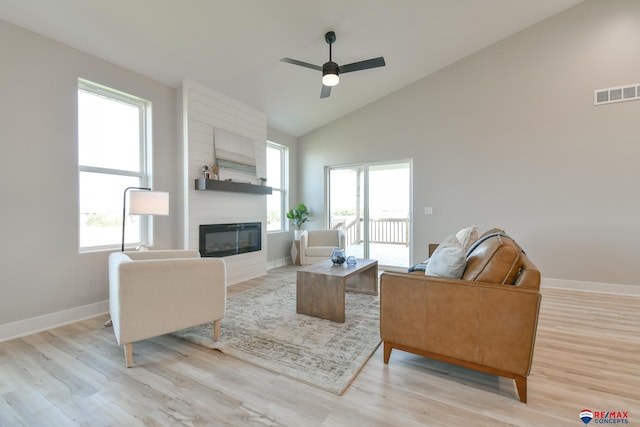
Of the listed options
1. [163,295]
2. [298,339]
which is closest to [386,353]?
[298,339]

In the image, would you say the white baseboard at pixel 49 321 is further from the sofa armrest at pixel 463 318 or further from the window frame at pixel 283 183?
the window frame at pixel 283 183

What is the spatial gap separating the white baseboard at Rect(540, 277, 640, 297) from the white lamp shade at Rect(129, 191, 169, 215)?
5063mm

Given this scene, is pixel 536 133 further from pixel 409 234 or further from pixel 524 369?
pixel 524 369

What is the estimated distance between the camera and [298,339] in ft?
7.95

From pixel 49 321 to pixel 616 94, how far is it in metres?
7.29

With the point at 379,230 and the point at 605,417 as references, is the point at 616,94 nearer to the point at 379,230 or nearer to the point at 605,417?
the point at 379,230

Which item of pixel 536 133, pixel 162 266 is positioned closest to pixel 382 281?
pixel 162 266

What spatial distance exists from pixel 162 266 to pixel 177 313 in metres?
0.41

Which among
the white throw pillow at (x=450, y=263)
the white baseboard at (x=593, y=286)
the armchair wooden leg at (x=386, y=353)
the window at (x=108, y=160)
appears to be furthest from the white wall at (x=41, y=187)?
the white baseboard at (x=593, y=286)

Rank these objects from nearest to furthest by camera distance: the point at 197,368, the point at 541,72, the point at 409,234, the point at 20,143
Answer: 1. the point at 197,368
2. the point at 20,143
3. the point at 541,72
4. the point at 409,234

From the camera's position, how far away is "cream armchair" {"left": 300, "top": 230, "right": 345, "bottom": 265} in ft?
16.8

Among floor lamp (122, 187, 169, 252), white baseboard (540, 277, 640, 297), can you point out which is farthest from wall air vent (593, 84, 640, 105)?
floor lamp (122, 187, 169, 252)

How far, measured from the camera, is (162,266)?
2.07m

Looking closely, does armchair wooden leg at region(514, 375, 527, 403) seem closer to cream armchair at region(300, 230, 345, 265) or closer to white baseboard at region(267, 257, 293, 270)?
cream armchair at region(300, 230, 345, 265)
